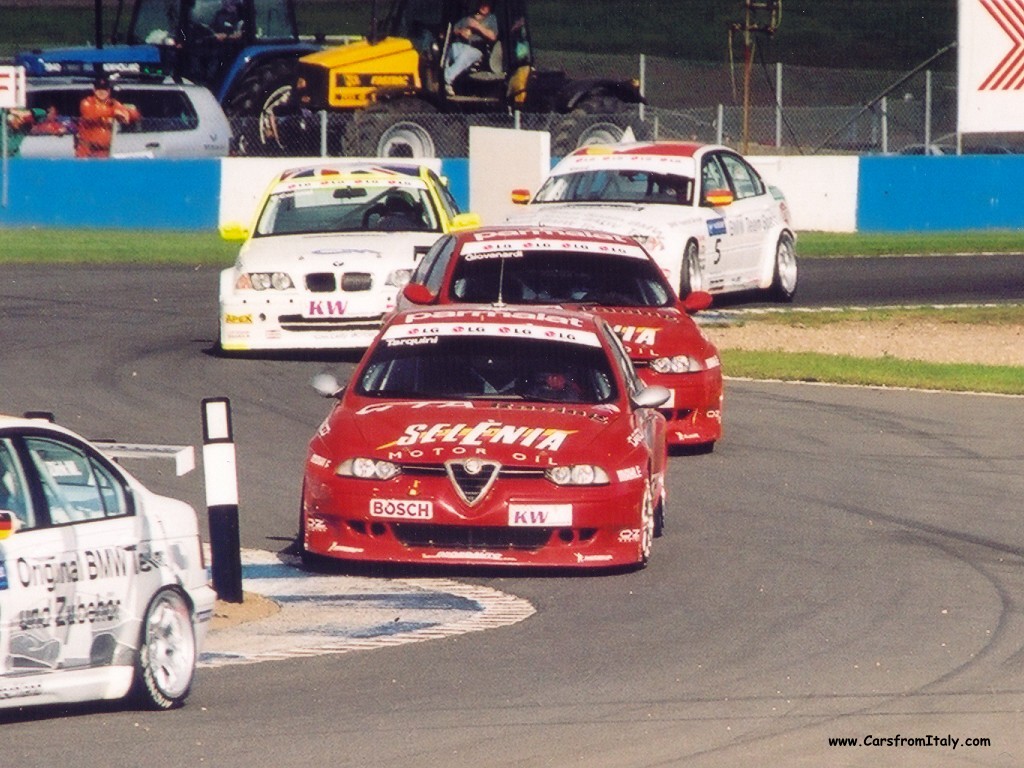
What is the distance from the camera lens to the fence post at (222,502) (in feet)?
33.9

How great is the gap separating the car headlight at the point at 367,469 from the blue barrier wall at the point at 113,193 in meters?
22.4

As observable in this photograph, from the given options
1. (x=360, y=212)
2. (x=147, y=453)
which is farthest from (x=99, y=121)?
(x=147, y=453)

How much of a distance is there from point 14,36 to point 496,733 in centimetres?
6391

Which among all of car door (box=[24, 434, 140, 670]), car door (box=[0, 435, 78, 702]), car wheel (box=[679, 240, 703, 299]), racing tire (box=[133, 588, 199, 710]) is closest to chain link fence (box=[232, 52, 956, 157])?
car wheel (box=[679, 240, 703, 299])

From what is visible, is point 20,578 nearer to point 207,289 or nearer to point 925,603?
point 925,603

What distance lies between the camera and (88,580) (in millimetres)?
7898

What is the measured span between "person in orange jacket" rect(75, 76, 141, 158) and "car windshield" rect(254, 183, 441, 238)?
13606mm

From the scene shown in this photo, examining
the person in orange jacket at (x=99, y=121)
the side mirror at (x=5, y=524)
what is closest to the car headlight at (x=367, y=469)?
the side mirror at (x=5, y=524)

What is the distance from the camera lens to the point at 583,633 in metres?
9.70

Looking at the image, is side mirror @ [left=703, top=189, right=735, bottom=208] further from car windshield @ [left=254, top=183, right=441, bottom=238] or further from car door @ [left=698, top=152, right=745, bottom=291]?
car windshield @ [left=254, top=183, right=441, bottom=238]

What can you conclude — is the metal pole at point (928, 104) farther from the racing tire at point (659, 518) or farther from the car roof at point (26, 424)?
the car roof at point (26, 424)

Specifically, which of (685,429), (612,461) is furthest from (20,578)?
(685,429)

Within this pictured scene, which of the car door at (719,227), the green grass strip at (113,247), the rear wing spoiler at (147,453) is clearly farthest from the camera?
the green grass strip at (113,247)

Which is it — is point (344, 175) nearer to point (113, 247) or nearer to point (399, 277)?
point (399, 277)
